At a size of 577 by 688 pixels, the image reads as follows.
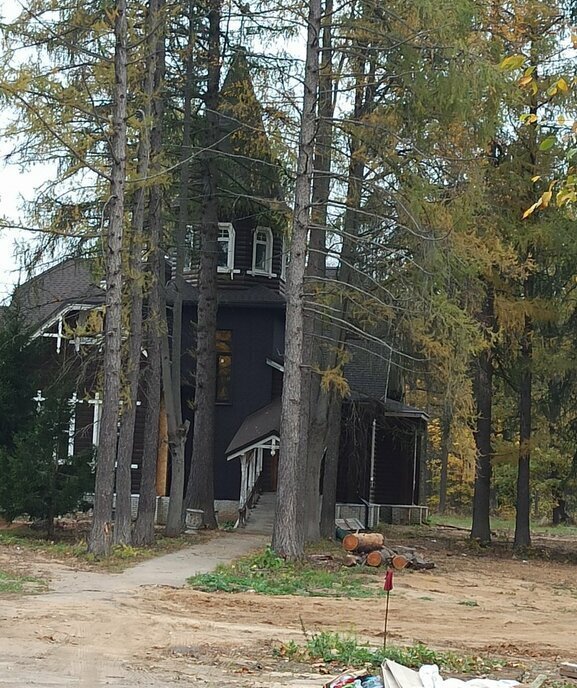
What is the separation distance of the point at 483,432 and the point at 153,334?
9.54 metres

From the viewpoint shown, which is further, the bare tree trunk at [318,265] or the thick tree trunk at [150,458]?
the thick tree trunk at [150,458]

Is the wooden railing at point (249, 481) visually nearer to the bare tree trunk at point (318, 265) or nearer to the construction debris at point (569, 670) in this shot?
the bare tree trunk at point (318, 265)

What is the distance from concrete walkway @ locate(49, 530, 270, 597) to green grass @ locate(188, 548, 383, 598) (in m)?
0.54

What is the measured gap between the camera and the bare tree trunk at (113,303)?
19.8 metres

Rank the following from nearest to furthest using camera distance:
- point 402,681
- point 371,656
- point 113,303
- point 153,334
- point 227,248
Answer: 1. point 402,681
2. point 371,656
3. point 113,303
4. point 153,334
5. point 227,248

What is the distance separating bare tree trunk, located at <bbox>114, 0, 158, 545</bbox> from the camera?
20750 mm

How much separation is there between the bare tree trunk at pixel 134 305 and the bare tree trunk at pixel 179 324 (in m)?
2.07

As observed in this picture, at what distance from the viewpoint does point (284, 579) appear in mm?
17453

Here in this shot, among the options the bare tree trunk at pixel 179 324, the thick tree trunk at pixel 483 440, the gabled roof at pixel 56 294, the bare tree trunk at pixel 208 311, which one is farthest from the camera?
the thick tree trunk at pixel 483 440

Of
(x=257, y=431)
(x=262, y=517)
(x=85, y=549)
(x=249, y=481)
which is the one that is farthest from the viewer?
(x=249, y=481)

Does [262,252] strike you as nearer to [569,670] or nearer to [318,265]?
[318,265]

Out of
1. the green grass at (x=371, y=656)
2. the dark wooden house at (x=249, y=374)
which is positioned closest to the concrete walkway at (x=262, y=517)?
the dark wooden house at (x=249, y=374)

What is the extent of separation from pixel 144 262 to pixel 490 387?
960 centimetres

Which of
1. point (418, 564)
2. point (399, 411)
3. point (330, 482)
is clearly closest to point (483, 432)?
point (330, 482)
